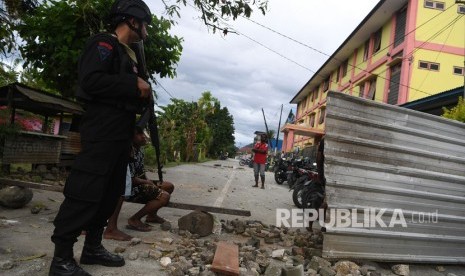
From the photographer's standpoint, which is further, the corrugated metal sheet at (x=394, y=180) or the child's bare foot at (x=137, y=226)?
the child's bare foot at (x=137, y=226)

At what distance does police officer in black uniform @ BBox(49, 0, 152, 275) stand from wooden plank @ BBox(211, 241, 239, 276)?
922mm

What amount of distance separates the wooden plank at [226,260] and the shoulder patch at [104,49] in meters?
1.89

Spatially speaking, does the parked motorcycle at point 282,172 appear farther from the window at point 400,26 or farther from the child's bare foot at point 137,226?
the child's bare foot at point 137,226

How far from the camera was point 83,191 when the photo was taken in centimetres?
246

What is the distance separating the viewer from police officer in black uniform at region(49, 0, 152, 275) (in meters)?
2.47

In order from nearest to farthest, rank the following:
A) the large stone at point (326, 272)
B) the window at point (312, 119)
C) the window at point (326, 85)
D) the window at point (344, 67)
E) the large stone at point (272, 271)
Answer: the large stone at point (272, 271) → the large stone at point (326, 272) → the window at point (344, 67) → the window at point (326, 85) → the window at point (312, 119)

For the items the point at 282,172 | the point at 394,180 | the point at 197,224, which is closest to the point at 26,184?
the point at 197,224

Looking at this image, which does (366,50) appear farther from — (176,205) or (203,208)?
(176,205)

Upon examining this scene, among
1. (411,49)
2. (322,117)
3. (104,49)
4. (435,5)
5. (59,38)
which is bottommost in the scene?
(104,49)

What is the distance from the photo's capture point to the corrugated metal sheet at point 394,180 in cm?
404

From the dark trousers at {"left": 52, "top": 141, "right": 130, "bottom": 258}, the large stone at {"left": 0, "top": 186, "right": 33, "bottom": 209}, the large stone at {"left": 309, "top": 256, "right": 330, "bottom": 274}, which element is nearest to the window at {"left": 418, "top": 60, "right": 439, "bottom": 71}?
the large stone at {"left": 309, "top": 256, "right": 330, "bottom": 274}

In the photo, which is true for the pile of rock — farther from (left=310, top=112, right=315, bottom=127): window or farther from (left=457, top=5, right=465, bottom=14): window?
(left=310, top=112, right=315, bottom=127): window

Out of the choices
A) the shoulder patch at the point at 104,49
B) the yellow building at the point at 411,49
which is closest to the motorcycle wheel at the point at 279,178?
the yellow building at the point at 411,49

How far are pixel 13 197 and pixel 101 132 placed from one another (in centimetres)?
274
